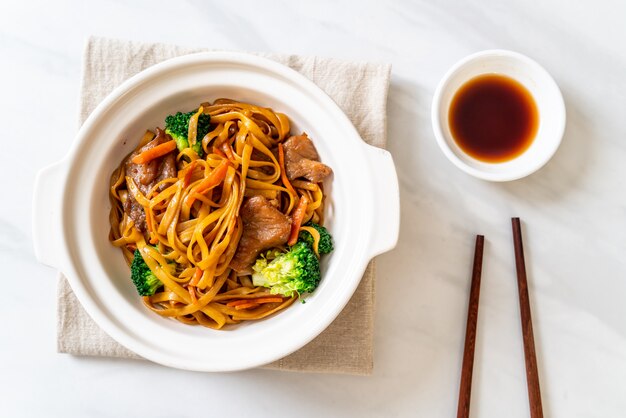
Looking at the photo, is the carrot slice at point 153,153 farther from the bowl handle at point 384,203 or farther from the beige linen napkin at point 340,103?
the bowl handle at point 384,203

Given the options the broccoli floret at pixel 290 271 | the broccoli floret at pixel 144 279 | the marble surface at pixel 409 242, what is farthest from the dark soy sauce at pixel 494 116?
the broccoli floret at pixel 144 279

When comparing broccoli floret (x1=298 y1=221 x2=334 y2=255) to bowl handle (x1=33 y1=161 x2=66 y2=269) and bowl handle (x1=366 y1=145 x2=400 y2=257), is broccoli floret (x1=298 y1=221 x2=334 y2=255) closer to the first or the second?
bowl handle (x1=366 y1=145 x2=400 y2=257)

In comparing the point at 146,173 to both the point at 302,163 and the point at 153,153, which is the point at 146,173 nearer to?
the point at 153,153

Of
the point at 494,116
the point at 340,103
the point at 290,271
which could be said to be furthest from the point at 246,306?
the point at 494,116

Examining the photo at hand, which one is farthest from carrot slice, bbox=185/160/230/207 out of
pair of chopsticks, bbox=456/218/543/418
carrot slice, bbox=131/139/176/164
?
pair of chopsticks, bbox=456/218/543/418

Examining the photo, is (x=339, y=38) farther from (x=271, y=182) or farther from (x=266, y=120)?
(x=271, y=182)

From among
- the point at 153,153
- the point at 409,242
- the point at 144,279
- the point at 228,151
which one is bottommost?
the point at 144,279
